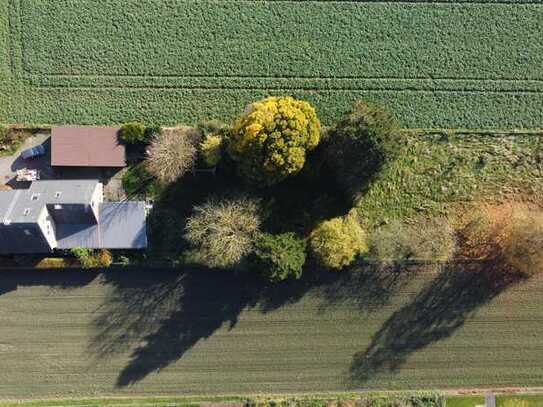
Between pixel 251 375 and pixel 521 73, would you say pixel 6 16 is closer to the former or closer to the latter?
pixel 251 375

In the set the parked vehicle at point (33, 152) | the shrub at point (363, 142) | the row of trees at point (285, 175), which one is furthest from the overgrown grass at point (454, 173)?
the parked vehicle at point (33, 152)

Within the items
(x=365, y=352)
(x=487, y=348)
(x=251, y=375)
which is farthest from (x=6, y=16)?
(x=487, y=348)

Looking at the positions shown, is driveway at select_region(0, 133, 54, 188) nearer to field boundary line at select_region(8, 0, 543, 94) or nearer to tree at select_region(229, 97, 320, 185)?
field boundary line at select_region(8, 0, 543, 94)

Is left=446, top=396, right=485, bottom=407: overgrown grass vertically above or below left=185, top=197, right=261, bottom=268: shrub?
below

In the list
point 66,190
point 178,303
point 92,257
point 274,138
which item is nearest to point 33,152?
point 66,190

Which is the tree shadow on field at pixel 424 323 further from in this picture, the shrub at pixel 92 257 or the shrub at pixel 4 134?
the shrub at pixel 4 134

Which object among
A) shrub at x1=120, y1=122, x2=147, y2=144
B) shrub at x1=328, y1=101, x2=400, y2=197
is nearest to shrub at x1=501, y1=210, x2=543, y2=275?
shrub at x1=328, y1=101, x2=400, y2=197
